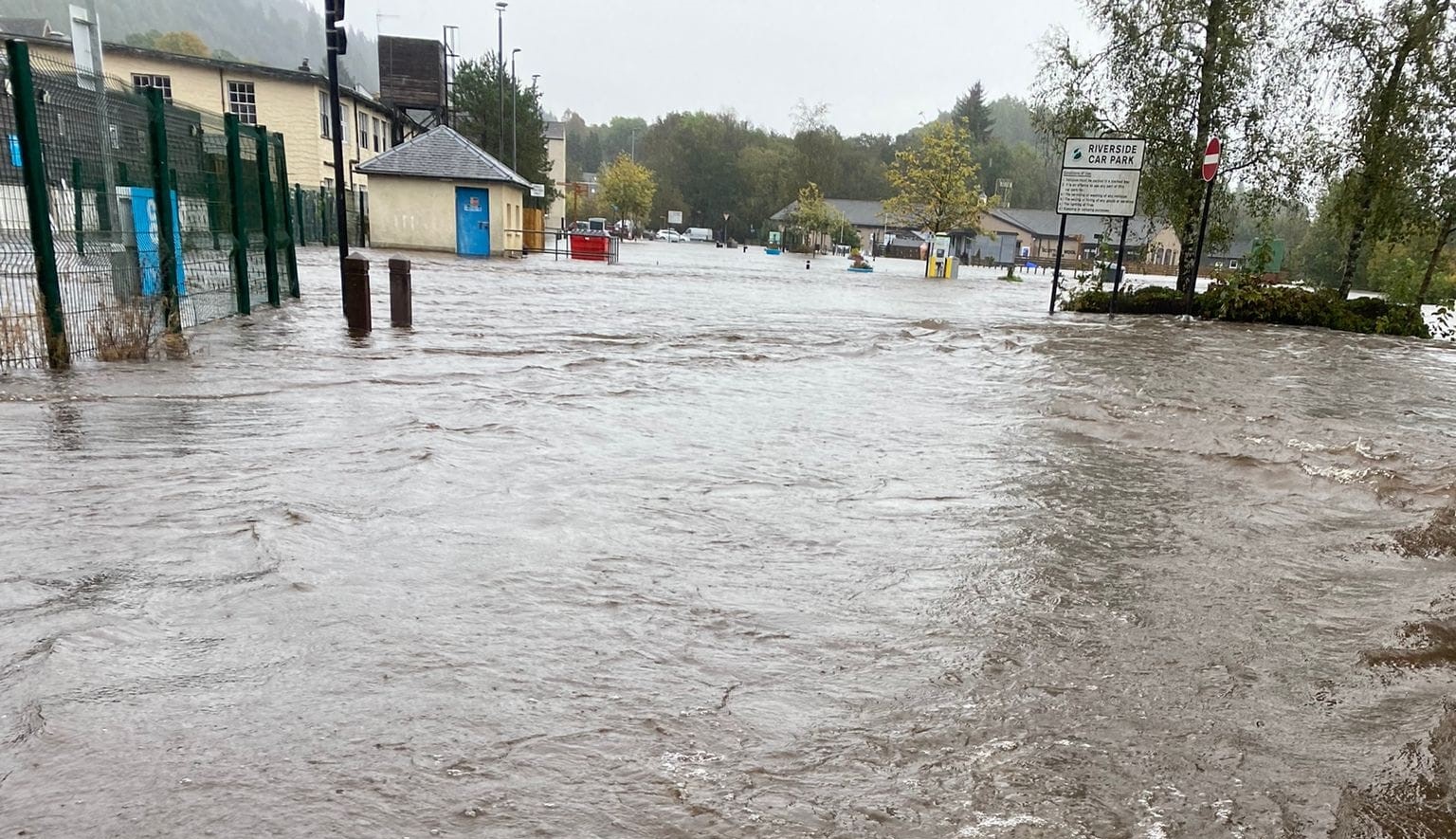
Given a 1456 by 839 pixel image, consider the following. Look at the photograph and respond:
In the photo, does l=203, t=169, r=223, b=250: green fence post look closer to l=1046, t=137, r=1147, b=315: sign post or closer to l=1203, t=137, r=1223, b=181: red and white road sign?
l=1046, t=137, r=1147, b=315: sign post

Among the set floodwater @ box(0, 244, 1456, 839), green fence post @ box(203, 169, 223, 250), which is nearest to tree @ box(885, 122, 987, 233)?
green fence post @ box(203, 169, 223, 250)

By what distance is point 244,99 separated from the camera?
3778 cm

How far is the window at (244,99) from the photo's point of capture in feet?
123

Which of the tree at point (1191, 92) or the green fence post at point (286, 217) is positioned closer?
the green fence post at point (286, 217)

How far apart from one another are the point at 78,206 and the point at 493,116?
53.3 metres

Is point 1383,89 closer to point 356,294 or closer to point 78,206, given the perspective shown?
point 356,294

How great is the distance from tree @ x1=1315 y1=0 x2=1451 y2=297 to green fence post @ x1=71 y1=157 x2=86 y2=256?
73.1ft

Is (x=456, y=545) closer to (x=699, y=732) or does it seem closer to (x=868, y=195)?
(x=699, y=732)

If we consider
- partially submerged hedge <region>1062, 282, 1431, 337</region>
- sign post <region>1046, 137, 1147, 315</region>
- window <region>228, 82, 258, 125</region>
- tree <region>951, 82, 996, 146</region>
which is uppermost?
tree <region>951, 82, 996, 146</region>

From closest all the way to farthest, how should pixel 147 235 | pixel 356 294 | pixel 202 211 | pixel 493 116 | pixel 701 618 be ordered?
pixel 701 618 < pixel 147 235 < pixel 202 211 < pixel 356 294 < pixel 493 116

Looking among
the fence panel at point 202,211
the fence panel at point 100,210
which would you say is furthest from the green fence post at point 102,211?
the fence panel at point 202,211

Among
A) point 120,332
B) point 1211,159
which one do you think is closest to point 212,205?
point 120,332

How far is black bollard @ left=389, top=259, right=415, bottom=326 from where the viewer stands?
37.6 feet

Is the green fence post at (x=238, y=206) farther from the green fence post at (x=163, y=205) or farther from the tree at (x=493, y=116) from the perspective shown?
the tree at (x=493, y=116)
